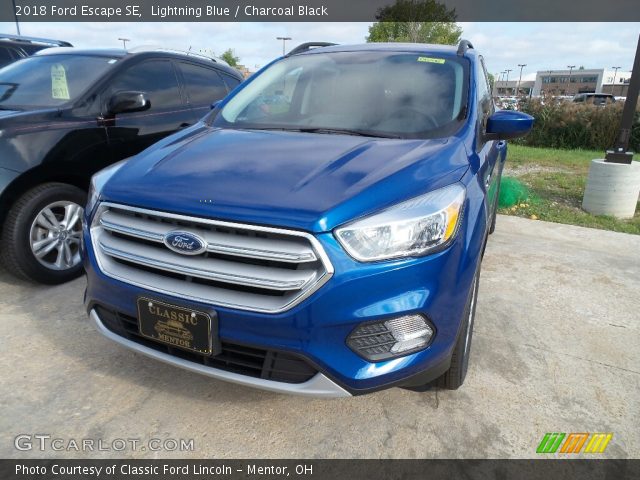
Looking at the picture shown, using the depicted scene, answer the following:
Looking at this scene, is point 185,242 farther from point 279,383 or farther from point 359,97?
point 359,97

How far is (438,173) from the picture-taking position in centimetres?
196

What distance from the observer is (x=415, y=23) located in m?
31.2

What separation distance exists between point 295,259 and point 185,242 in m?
0.44

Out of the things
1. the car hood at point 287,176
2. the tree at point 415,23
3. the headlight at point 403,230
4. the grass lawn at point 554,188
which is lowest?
the grass lawn at point 554,188

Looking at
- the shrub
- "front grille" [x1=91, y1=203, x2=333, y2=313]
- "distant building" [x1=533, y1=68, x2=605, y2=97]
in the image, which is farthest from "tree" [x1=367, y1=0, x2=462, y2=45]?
"distant building" [x1=533, y1=68, x2=605, y2=97]

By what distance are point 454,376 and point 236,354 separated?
1.07 metres

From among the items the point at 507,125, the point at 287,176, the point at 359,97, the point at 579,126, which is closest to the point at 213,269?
the point at 287,176

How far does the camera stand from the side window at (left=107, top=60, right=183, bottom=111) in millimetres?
3883

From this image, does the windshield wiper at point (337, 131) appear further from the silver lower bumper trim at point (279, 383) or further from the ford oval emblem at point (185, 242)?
the silver lower bumper trim at point (279, 383)

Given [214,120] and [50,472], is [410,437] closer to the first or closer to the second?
[50,472]

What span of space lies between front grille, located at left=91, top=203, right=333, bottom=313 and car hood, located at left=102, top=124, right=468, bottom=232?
6 centimetres

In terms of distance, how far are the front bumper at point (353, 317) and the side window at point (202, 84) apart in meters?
3.14

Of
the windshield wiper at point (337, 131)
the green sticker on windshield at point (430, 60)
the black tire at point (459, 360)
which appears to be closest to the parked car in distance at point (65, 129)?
the windshield wiper at point (337, 131)

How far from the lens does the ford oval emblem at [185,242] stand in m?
1.76
